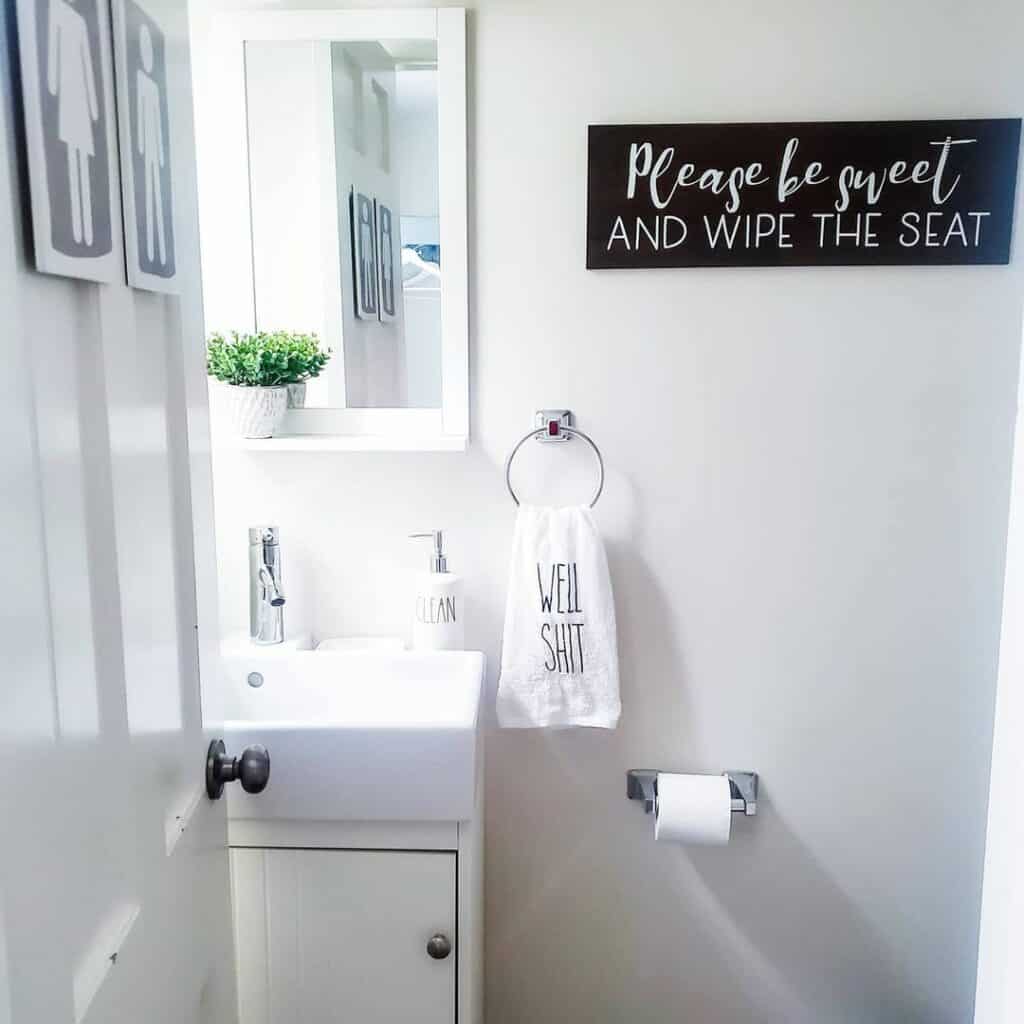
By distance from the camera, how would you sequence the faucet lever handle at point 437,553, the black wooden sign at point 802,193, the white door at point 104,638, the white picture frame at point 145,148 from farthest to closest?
the faucet lever handle at point 437,553 → the black wooden sign at point 802,193 → the white picture frame at point 145,148 → the white door at point 104,638

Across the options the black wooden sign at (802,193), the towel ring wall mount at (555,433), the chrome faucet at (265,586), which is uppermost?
the black wooden sign at (802,193)

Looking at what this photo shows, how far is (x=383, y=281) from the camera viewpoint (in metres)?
1.58

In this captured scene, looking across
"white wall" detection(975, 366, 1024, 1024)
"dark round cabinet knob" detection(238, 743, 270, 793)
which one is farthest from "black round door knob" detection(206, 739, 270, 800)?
"white wall" detection(975, 366, 1024, 1024)

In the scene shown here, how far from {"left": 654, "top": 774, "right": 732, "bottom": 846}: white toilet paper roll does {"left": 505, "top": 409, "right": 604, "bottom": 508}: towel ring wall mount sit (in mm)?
525

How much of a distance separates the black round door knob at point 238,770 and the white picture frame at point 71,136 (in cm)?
52

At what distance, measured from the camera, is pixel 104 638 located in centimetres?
71

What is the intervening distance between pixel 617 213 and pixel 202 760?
42.3 inches

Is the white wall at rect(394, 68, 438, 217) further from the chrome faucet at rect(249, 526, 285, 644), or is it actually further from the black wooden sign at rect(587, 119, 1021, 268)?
the chrome faucet at rect(249, 526, 285, 644)

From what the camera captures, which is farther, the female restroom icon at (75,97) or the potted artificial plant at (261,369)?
the potted artificial plant at (261,369)

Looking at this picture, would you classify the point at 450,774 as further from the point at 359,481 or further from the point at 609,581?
the point at 359,481

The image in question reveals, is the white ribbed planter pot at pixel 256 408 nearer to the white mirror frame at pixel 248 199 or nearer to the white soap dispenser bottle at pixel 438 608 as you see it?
the white mirror frame at pixel 248 199

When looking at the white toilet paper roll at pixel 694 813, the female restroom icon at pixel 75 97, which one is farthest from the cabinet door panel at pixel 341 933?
the female restroom icon at pixel 75 97

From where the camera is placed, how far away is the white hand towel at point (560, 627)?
158cm

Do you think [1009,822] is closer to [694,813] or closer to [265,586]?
[694,813]
